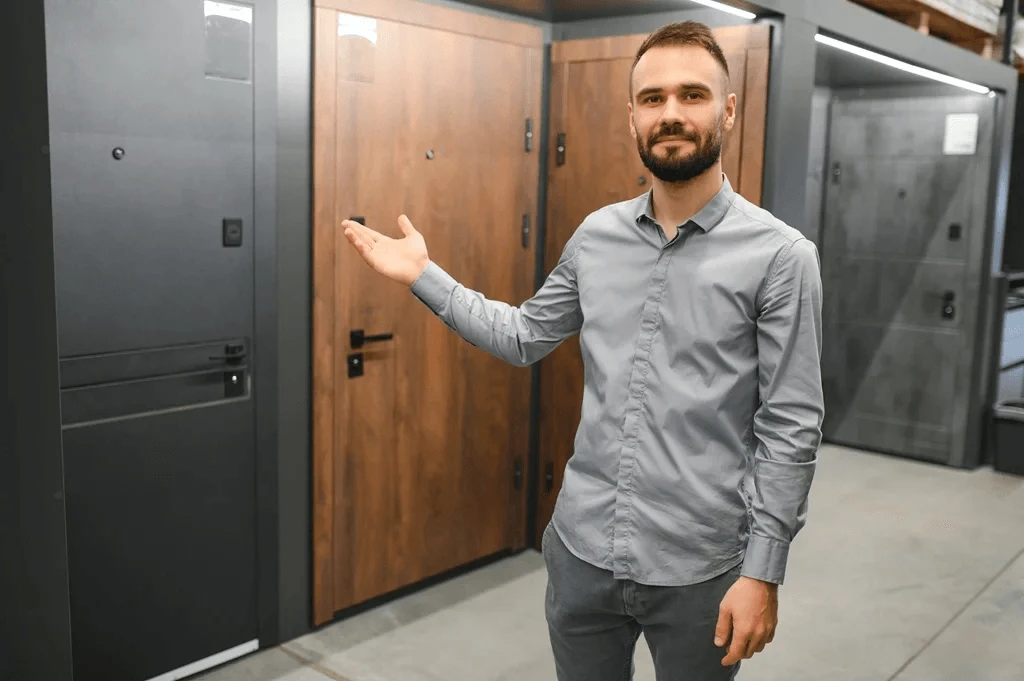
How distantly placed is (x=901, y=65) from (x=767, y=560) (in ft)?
12.3

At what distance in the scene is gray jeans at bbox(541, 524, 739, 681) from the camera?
1.69 m

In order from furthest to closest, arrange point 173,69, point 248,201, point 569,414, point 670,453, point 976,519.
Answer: point 976,519 < point 569,414 < point 248,201 < point 173,69 < point 670,453

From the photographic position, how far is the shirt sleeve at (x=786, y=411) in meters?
1.60

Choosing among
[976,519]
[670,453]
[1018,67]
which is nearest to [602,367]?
[670,453]

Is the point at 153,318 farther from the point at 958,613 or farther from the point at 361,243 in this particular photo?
the point at 958,613

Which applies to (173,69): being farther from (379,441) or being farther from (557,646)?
(557,646)

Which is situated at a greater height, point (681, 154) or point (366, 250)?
point (681, 154)

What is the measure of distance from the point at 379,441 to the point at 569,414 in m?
0.90

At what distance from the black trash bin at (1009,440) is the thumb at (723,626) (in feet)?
15.7

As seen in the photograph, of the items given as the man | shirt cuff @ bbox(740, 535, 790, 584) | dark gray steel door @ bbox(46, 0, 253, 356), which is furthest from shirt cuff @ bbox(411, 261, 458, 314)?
dark gray steel door @ bbox(46, 0, 253, 356)

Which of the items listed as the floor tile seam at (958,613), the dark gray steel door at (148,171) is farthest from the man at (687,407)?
the floor tile seam at (958,613)

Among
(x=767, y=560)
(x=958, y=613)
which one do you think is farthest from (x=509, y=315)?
(x=958, y=613)

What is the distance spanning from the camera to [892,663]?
11.0 ft

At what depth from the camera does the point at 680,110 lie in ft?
5.41
